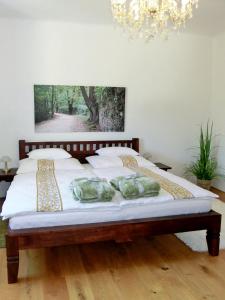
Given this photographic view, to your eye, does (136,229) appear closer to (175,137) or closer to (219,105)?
(175,137)

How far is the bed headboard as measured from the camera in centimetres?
426

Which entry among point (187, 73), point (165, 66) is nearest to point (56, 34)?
point (165, 66)

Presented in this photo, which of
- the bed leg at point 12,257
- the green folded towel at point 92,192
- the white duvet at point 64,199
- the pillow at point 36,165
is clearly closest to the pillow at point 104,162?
the pillow at point 36,165

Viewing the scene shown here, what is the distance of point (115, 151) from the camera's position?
14.2 feet

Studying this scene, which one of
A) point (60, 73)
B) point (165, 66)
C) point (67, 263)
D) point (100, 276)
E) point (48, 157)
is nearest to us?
point (100, 276)

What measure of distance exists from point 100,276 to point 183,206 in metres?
0.93

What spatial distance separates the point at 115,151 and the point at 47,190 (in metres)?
1.76

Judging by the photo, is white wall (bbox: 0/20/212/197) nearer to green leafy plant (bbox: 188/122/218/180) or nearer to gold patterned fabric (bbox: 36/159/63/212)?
green leafy plant (bbox: 188/122/218/180)

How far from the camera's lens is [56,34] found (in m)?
4.24

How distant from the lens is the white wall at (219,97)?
4.77m

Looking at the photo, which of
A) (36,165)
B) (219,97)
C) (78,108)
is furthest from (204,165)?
(36,165)

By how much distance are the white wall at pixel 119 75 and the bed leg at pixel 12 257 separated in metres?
2.26

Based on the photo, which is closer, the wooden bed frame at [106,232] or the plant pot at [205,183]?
the wooden bed frame at [106,232]

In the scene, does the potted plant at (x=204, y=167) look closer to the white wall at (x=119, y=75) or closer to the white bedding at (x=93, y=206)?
the white wall at (x=119, y=75)
